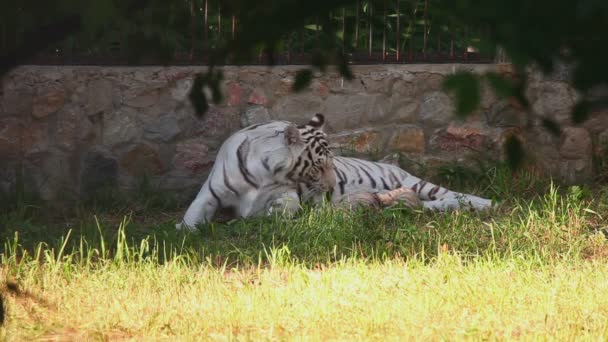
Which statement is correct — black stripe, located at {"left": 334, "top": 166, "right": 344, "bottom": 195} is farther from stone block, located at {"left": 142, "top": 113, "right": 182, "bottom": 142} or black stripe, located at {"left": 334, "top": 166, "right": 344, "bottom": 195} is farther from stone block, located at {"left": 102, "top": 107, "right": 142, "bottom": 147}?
stone block, located at {"left": 102, "top": 107, "right": 142, "bottom": 147}

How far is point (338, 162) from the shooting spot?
6.64 meters

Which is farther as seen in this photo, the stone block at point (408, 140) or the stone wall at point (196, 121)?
the stone block at point (408, 140)

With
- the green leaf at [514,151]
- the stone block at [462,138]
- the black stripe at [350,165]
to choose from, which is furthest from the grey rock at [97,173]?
the green leaf at [514,151]

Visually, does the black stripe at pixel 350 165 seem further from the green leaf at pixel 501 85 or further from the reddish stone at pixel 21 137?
the green leaf at pixel 501 85

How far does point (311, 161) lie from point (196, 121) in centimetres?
101

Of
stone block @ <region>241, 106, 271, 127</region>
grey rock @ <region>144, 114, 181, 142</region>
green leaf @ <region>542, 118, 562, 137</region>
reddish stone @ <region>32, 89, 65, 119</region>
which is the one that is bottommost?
grey rock @ <region>144, 114, 181, 142</region>

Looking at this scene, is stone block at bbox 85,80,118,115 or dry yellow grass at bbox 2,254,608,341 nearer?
dry yellow grass at bbox 2,254,608,341

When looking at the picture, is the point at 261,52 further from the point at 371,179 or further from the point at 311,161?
the point at 371,179

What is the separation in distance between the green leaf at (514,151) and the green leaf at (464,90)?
131 mm

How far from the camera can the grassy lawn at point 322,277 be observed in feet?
12.2

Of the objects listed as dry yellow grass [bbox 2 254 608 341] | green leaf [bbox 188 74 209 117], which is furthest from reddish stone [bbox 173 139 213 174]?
green leaf [bbox 188 74 209 117]

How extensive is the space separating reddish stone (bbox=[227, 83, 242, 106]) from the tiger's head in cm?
69

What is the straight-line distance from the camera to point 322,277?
444cm

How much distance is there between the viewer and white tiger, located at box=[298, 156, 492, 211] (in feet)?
→ 20.6
